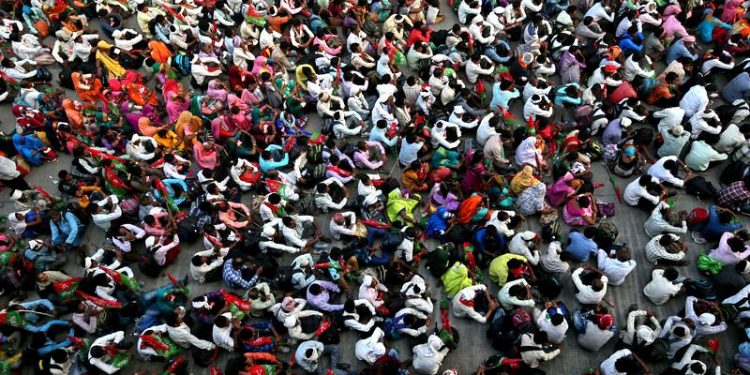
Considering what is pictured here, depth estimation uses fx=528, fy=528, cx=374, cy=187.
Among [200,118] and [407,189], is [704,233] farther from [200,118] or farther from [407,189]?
[200,118]

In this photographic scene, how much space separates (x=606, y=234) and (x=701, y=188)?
2202 millimetres

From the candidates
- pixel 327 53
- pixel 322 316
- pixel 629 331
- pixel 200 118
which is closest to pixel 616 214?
pixel 629 331

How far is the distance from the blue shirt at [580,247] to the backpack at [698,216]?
180 centimetres

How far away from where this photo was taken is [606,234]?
344 inches

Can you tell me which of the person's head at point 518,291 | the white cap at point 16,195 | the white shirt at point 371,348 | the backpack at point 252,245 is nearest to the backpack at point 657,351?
the person's head at point 518,291

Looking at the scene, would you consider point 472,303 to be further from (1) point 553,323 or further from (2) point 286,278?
(2) point 286,278

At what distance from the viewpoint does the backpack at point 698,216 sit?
8.77 metres

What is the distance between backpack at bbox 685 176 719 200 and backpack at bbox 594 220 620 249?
1855mm

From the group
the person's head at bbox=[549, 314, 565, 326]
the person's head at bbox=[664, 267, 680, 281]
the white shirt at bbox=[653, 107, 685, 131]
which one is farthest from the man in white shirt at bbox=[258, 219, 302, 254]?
the white shirt at bbox=[653, 107, 685, 131]

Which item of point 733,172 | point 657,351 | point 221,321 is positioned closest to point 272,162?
point 221,321

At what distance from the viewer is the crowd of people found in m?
7.95

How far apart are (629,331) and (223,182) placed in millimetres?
7245

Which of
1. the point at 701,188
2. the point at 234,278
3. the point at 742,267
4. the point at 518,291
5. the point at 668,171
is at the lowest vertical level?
the point at 234,278

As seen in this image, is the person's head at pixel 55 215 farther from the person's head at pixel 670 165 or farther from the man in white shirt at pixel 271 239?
the person's head at pixel 670 165
